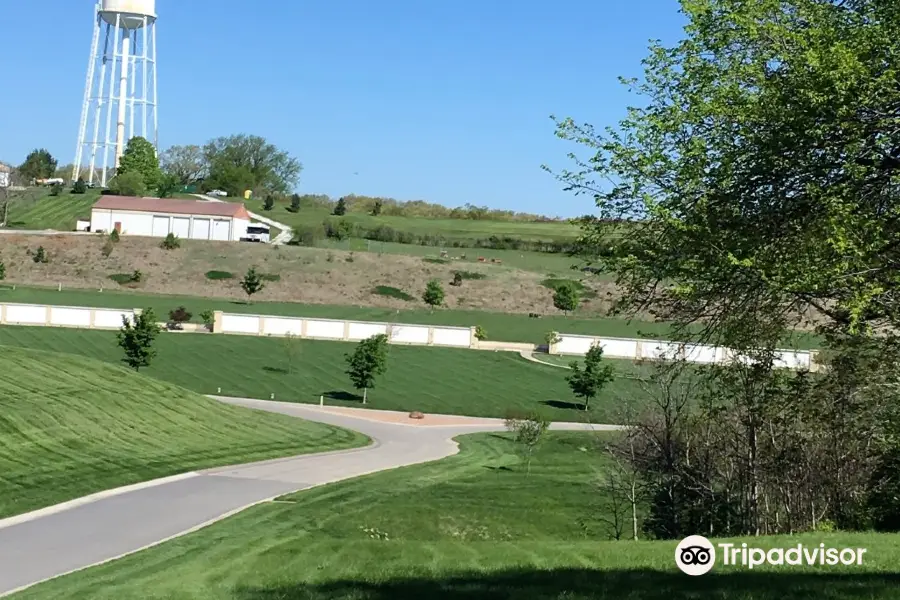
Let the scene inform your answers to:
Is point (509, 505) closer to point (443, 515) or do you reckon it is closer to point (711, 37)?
point (443, 515)

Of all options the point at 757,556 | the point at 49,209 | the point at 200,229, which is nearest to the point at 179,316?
the point at 200,229

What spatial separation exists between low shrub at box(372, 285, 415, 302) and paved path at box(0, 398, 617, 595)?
3874 cm

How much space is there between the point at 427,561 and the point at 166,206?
83.2 m

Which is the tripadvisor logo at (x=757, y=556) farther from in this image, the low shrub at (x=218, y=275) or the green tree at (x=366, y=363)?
the low shrub at (x=218, y=275)

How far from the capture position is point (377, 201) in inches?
5438

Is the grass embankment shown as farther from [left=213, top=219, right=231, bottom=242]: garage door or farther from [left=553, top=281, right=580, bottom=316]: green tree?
[left=553, top=281, right=580, bottom=316]: green tree

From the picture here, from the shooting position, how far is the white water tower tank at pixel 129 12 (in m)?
92.6

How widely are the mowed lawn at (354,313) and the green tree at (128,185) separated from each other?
34055 mm

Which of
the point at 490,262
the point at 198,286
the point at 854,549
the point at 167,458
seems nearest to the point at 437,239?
the point at 490,262

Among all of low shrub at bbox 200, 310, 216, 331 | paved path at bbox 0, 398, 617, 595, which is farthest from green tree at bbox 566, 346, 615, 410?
low shrub at bbox 200, 310, 216, 331

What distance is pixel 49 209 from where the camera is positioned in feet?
328

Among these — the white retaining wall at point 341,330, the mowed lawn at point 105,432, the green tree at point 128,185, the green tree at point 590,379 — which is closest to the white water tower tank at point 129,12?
the green tree at point 128,185

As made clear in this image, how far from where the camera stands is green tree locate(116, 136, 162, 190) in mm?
108500

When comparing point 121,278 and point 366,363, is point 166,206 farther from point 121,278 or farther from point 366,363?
point 366,363
